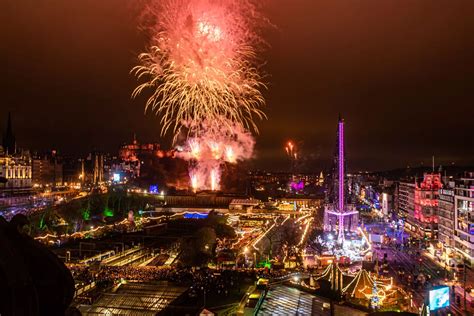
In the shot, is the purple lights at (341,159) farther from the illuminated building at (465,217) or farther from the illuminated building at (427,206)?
the illuminated building at (427,206)

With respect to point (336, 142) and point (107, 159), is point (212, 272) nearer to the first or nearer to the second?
→ point (336, 142)

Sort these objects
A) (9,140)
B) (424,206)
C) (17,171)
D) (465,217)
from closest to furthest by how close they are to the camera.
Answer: (465,217) < (424,206) < (17,171) < (9,140)

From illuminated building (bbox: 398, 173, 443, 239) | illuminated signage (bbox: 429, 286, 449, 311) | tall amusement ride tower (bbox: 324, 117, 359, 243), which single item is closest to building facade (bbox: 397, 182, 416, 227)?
illuminated building (bbox: 398, 173, 443, 239)

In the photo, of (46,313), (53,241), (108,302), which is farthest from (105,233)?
(46,313)

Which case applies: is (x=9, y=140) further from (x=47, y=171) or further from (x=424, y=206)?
(x=424, y=206)

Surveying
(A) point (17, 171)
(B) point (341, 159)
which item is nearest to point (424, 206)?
(B) point (341, 159)

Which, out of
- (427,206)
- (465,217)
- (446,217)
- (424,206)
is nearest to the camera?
(465,217)

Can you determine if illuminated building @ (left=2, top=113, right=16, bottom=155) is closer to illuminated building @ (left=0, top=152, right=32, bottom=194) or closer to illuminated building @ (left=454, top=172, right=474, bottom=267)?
illuminated building @ (left=0, top=152, right=32, bottom=194)
